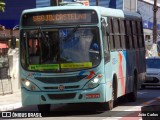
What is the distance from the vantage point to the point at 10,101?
19.9 metres

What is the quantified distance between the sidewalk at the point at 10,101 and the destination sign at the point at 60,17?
344cm

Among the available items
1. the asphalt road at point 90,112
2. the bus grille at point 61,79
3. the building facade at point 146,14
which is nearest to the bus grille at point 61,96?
the bus grille at point 61,79

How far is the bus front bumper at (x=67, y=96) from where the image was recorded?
1479cm

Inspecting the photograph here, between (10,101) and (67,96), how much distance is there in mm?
5479

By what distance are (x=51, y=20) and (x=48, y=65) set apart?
1.28m

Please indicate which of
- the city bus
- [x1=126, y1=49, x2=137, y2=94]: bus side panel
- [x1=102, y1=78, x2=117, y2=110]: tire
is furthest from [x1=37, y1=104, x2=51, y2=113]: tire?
[x1=126, y1=49, x2=137, y2=94]: bus side panel

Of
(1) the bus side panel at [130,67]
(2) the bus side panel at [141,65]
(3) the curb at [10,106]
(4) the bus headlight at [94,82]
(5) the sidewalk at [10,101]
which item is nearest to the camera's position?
(4) the bus headlight at [94,82]

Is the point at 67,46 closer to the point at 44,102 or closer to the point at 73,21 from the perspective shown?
the point at 73,21

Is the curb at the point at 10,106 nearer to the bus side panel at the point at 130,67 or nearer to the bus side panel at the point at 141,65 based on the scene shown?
the bus side panel at the point at 130,67

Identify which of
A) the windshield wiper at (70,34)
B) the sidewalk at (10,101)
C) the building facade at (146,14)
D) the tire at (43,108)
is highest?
the building facade at (146,14)

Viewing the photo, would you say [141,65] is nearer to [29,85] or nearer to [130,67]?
[130,67]

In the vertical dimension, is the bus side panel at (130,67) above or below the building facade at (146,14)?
below

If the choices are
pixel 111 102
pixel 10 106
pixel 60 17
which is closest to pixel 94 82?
pixel 111 102

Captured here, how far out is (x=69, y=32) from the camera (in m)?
15.1
